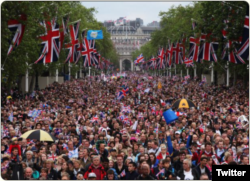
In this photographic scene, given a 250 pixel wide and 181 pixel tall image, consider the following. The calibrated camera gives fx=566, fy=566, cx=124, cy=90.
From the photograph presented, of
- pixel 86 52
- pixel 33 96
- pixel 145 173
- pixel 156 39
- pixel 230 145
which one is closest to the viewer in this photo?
pixel 145 173

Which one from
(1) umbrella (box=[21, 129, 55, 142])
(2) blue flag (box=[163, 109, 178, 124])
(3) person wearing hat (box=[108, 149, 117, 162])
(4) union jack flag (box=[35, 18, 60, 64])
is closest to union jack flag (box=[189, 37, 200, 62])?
(4) union jack flag (box=[35, 18, 60, 64])

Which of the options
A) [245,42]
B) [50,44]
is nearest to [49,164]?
[245,42]

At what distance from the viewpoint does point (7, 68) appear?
28.5 meters

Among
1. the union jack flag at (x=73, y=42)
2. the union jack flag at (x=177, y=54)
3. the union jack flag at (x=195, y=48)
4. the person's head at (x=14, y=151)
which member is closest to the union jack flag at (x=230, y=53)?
the union jack flag at (x=195, y=48)

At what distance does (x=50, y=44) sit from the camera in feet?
87.8

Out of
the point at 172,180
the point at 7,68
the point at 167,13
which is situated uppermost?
the point at 167,13

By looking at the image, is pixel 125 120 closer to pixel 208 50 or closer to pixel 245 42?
pixel 245 42

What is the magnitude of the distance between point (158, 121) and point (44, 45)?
33.6 ft

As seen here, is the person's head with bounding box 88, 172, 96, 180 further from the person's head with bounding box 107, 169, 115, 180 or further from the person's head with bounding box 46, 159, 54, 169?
the person's head with bounding box 46, 159, 54, 169

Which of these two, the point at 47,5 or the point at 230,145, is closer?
the point at 230,145

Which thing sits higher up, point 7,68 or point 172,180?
point 7,68

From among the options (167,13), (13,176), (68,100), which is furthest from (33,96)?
(167,13)

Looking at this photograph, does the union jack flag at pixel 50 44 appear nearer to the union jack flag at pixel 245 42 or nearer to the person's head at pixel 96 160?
the union jack flag at pixel 245 42

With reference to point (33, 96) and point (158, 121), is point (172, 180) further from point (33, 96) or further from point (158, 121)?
point (33, 96)
